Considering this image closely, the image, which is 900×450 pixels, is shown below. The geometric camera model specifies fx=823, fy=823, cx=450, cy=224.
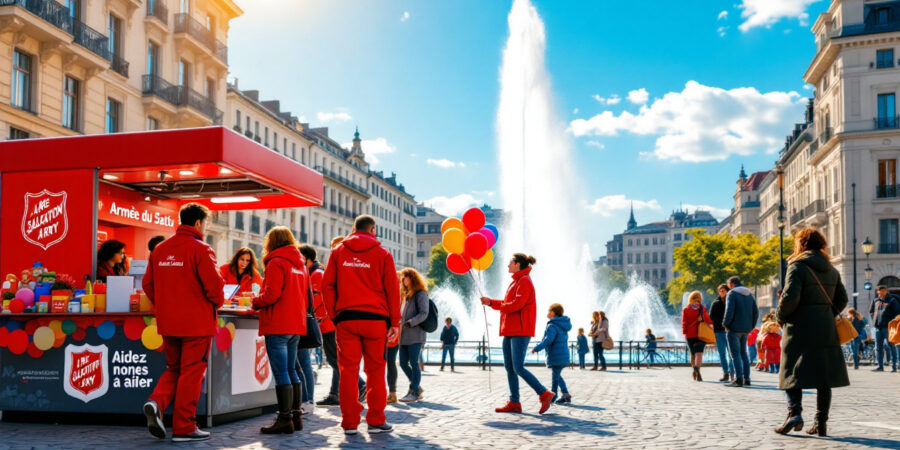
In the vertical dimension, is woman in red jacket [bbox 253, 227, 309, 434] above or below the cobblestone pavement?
above

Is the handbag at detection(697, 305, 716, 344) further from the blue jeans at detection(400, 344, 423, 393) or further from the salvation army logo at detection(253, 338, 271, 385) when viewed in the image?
the salvation army logo at detection(253, 338, 271, 385)

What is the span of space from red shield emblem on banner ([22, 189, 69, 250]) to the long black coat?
8.13 metres

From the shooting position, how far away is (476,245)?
506 inches

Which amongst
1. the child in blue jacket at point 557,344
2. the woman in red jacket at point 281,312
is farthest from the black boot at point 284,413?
the child in blue jacket at point 557,344

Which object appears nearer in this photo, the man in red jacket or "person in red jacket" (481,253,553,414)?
the man in red jacket

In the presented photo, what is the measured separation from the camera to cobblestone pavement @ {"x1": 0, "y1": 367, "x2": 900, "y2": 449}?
7.50 m

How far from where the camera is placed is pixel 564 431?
8.43m

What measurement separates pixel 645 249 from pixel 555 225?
146m

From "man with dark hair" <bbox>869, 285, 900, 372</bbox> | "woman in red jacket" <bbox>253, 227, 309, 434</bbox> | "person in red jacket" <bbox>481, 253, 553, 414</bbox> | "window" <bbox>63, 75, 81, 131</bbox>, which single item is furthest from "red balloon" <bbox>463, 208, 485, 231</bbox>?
"window" <bbox>63, 75, 81, 131</bbox>

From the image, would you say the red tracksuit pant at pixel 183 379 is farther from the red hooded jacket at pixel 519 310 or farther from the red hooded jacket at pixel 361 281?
the red hooded jacket at pixel 519 310

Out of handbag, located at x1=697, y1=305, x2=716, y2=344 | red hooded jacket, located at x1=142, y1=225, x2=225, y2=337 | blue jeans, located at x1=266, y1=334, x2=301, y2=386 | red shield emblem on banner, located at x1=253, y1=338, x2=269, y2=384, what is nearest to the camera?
red hooded jacket, located at x1=142, y1=225, x2=225, y2=337

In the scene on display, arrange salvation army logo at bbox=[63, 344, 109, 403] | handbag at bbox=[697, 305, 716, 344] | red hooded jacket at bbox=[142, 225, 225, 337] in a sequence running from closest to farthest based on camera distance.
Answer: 1. red hooded jacket at bbox=[142, 225, 225, 337]
2. salvation army logo at bbox=[63, 344, 109, 403]
3. handbag at bbox=[697, 305, 716, 344]

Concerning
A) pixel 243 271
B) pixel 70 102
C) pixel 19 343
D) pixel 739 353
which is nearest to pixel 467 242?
pixel 243 271

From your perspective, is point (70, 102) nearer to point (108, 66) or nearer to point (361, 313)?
point (108, 66)
